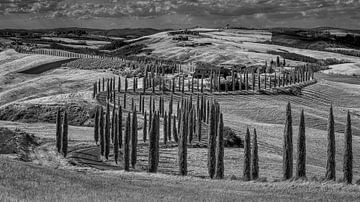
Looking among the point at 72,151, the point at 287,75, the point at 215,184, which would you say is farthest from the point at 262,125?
the point at 215,184

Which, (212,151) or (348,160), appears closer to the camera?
(348,160)

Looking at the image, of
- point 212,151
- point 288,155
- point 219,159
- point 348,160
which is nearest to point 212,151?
point 212,151

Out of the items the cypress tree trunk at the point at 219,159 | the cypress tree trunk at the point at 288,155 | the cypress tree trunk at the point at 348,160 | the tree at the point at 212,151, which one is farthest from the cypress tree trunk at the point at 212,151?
the cypress tree trunk at the point at 348,160

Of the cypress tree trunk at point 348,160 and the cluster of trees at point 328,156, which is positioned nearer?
the cypress tree trunk at point 348,160

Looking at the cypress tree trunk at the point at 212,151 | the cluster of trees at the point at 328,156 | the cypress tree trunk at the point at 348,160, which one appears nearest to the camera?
the cypress tree trunk at the point at 348,160

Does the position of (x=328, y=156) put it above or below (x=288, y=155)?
above

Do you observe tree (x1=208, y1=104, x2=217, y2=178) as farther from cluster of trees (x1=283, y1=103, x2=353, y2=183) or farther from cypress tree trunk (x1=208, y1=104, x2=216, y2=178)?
cluster of trees (x1=283, y1=103, x2=353, y2=183)

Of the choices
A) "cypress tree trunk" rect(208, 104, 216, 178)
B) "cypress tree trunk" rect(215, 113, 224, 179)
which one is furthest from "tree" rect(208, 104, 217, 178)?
"cypress tree trunk" rect(215, 113, 224, 179)

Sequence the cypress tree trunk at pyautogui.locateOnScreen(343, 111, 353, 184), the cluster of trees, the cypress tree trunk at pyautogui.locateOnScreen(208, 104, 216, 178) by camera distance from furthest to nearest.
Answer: the cypress tree trunk at pyautogui.locateOnScreen(208, 104, 216, 178), the cluster of trees, the cypress tree trunk at pyautogui.locateOnScreen(343, 111, 353, 184)

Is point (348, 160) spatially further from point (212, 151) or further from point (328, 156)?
point (212, 151)

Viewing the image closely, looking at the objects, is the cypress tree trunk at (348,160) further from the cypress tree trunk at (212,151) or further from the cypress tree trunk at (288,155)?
the cypress tree trunk at (212,151)

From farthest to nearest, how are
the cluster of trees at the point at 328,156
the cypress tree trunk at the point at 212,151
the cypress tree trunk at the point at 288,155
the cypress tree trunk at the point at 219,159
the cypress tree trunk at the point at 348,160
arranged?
the cypress tree trunk at the point at 212,151, the cypress tree trunk at the point at 219,159, the cypress tree trunk at the point at 288,155, the cluster of trees at the point at 328,156, the cypress tree trunk at the point at 348,160

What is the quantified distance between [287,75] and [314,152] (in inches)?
3359

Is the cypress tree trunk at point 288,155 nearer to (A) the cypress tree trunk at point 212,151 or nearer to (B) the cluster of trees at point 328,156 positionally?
(B) the cluster of trees at point 328,156
